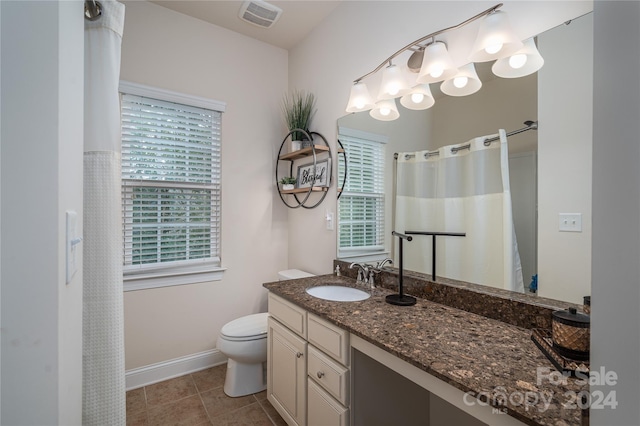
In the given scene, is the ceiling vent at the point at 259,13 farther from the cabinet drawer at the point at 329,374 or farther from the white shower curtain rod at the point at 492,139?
the cabinet drawer at the point at 329,374

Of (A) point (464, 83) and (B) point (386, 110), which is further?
(B) point (386, 110)

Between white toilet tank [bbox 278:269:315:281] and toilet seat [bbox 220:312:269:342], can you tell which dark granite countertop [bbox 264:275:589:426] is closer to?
toilet seat [bbox 220:312:269:342]

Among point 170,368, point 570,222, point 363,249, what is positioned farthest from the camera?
point 170,368

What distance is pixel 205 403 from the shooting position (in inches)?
76.4

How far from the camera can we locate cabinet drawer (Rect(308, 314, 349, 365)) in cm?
123

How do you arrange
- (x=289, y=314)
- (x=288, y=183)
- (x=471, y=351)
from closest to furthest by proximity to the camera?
(x=471, y=351), (x=289, y=314), (x=288, y=183)

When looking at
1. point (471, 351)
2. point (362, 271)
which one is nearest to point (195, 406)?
point (362, 271)

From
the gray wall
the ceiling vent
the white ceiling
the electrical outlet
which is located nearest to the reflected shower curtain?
the electrical outlet

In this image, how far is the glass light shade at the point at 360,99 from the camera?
73.5 inches

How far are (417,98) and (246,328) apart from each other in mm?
1859

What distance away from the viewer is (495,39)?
120 centimetres

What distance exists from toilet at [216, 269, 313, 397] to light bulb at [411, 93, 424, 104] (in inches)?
69.7

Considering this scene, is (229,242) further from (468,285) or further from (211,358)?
(468,285)

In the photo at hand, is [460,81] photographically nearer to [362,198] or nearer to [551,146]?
[551,146]
